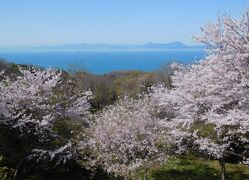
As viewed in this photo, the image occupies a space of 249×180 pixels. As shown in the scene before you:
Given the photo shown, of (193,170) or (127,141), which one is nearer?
(127,141)

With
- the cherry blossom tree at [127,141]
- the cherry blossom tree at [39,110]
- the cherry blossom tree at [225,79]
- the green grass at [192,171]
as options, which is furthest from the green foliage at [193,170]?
the cherry blossom tree at [225,79]

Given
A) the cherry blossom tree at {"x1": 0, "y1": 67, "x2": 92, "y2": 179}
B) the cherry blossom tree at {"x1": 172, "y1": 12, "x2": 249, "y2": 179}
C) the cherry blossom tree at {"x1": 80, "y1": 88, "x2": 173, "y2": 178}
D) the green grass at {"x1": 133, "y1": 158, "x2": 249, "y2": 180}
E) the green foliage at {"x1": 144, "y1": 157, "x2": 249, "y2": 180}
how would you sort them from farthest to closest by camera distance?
the green foliage at {"x1": 144, "y1": 157, "x2": 249, "y2": 180}
the green grass at {"x1": 133, "y1": 158, "x2": 249, "y2": 180}
the cherry blossom tree at {"x1": 80, "y1": 88, "x2": 173, "y2": 178}
the cherry blossom tree at {"x1": 0, "y1": 67, "x2": 92, "y2": 179}
the cherry blossom tree at {"x1": 172, "y1": 12, "x2": 249, "y2": 179}

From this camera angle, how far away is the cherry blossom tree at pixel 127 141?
2228 cm

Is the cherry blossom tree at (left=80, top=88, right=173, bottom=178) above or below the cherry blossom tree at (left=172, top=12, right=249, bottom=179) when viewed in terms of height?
below

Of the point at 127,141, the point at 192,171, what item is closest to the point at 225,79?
the point at 127,141

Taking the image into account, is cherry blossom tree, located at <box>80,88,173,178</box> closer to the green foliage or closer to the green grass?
Answer: the green grass

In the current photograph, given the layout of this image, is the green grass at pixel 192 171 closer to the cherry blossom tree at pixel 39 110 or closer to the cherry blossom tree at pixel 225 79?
the cherry blossom tree at pixel 39 110

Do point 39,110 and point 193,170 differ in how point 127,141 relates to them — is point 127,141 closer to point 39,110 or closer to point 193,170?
point 39,110

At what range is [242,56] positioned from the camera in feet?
46.0

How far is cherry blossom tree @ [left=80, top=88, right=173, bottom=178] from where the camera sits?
2228 cm

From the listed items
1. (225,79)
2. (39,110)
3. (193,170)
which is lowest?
(193,170)

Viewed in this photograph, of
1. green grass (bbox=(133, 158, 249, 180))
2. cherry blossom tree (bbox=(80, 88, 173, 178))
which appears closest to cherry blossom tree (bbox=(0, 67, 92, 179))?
cherry blossom tree (bbox=(80, 88, 173, 178))

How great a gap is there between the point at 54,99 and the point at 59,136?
189 centimetres

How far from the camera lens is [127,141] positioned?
2223 cm
